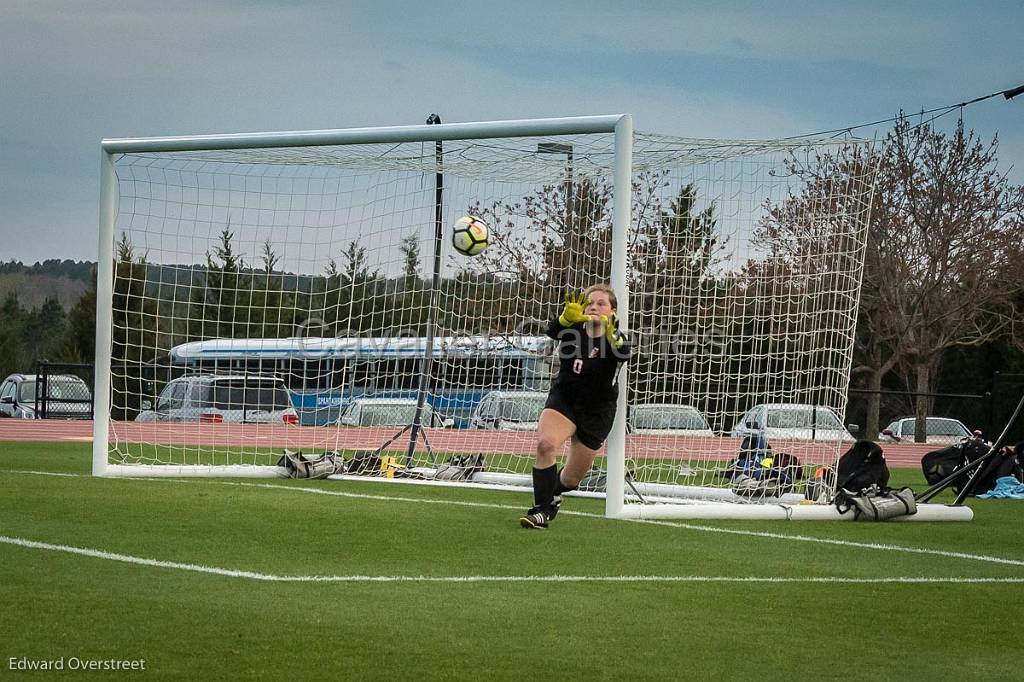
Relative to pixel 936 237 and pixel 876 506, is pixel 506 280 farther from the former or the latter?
pixel 936 237

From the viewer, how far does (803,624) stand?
6031 mm

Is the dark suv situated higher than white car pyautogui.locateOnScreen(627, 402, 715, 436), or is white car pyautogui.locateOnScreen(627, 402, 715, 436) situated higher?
white car pyautogui.locateOnScreen(627, 402, 715, 436)

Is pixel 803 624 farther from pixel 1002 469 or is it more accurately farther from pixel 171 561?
pixel 1002 469

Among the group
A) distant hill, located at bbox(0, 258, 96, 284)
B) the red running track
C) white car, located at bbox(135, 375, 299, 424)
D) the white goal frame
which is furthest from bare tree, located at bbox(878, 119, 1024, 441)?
distant hill, located at bbox(0, 258, 96, 284)

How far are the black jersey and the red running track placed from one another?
387 centimetres

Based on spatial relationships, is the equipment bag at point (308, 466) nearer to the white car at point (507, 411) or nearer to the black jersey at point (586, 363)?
the white car at point (507, 411)

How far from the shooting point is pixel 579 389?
9.97 meters

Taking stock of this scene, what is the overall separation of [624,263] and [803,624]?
4.97 metres

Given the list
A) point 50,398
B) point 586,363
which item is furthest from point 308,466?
point 50,398

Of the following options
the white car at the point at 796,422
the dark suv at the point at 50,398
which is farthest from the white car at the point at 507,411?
the dark suv at the point at 50,398

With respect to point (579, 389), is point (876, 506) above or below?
below

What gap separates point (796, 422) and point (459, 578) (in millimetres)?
8141

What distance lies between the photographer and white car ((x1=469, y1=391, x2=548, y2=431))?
17.1m

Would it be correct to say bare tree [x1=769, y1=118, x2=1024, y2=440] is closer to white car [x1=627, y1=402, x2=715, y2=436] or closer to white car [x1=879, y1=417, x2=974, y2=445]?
white car [x1=879, y1=417, x2=974, y2=445]
